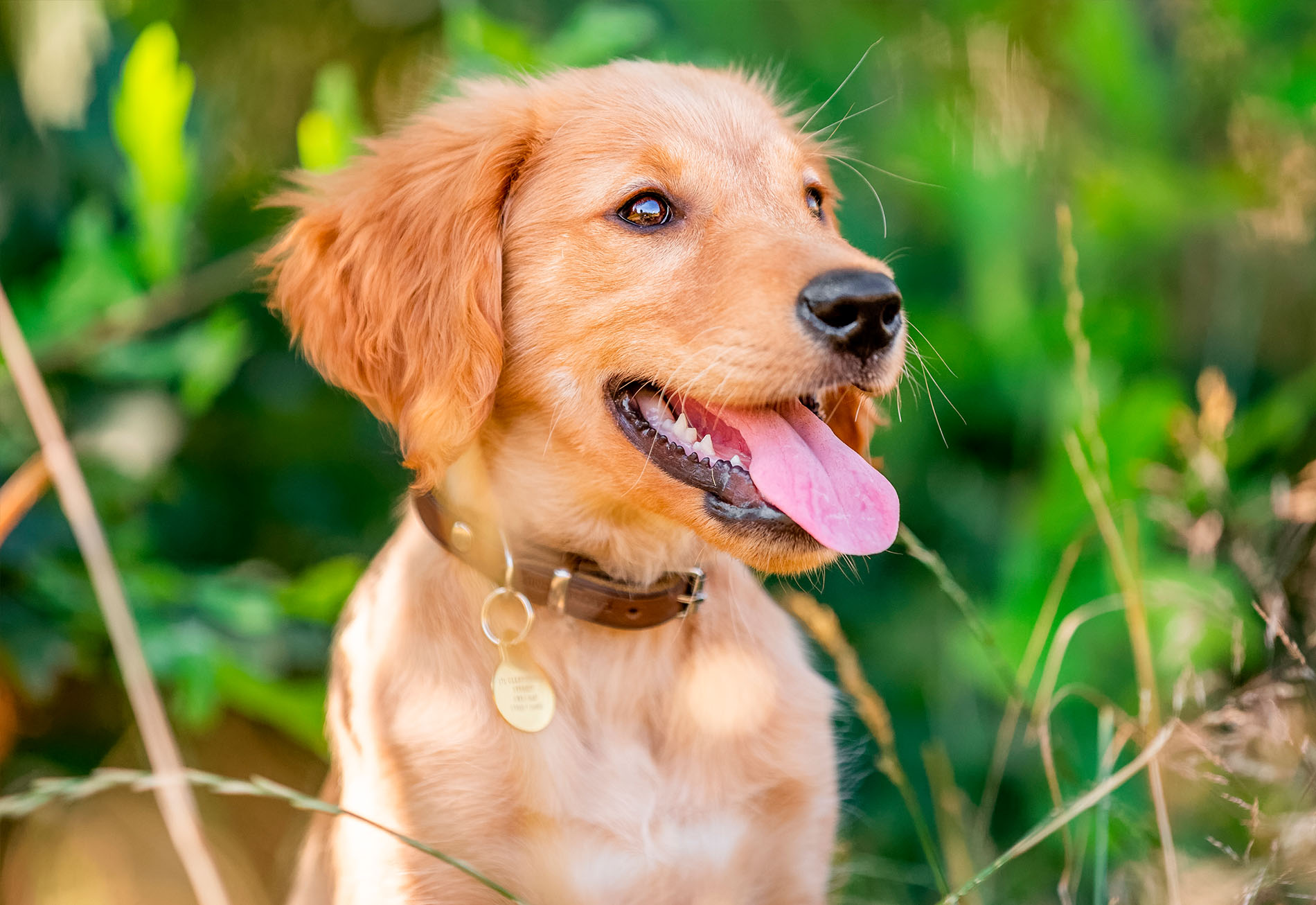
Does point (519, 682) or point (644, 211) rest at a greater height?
point (644, 211)

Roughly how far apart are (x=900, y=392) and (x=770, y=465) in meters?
0.70

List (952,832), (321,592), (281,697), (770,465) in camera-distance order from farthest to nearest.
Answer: (281,697)
(321,592)
(952,832)
(770,465)

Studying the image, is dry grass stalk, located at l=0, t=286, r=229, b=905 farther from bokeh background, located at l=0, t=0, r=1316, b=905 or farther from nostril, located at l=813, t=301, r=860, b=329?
nostril, located at l=813, t=301, r=860, b=329

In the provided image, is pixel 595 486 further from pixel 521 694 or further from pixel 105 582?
pixel 105 582

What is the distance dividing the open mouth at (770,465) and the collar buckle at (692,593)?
24cm

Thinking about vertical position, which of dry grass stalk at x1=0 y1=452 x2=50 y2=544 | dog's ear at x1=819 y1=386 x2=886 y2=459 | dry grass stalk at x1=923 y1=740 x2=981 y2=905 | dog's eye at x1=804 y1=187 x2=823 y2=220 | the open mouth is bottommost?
dry grass stalk at x1=923 y1=740 x2=981 y2=905

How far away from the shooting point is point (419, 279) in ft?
6.82

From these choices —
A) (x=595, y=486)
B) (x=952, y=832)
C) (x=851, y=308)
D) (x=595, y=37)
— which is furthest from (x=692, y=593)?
(x=595, y=37)

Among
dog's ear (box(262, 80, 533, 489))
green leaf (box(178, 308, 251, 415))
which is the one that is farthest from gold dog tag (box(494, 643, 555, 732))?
green leaf (box(178, 308, 251, 415))

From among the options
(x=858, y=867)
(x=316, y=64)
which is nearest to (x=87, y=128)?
(x=316, y=64)

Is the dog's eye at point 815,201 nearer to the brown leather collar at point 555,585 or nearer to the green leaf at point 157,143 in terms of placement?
the brown leather collar at point 555,585

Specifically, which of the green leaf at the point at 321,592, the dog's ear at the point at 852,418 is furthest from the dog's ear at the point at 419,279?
the green leaf at the point at 321,592

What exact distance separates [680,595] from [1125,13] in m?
3.12

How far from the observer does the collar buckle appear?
2.08 metres
